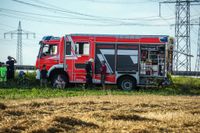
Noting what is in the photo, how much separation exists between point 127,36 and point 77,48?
2.66m

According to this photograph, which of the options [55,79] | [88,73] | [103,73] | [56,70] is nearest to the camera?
[103,73]

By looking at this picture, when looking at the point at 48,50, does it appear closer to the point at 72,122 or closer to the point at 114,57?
the point at 114,57

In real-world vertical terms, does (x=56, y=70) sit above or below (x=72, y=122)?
above

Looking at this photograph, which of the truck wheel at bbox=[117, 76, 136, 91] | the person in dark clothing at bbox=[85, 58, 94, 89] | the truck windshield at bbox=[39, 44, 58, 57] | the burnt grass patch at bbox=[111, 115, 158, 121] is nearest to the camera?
the burnt grass patch at bbox=[111, 115, 158, 121]

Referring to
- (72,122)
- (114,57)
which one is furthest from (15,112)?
(114,57)

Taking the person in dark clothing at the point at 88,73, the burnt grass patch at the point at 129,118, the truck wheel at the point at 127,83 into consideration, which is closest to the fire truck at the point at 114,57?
the truck wheel at the point at 127,83

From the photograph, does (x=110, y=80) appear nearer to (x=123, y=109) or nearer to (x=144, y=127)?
(x=123, y=109)

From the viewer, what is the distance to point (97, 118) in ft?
43.3

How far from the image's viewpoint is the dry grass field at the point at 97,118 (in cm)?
1126

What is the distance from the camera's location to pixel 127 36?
1096 inches

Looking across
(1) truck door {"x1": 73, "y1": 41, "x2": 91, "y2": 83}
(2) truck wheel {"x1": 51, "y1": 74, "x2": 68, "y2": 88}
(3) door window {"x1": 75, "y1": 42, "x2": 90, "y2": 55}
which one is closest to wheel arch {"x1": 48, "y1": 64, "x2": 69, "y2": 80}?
(2) truck wheel {"x1": 51, "y1": 74, "x2": 68, "y2": 88}

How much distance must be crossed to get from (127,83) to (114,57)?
1488mm

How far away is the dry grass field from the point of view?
1126cm

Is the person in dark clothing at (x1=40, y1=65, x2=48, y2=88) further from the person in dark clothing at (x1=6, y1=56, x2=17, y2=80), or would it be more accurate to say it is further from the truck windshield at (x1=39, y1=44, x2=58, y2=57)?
the person in dark clothing at (x1=6, y1=56, x2=17, y2=80)
